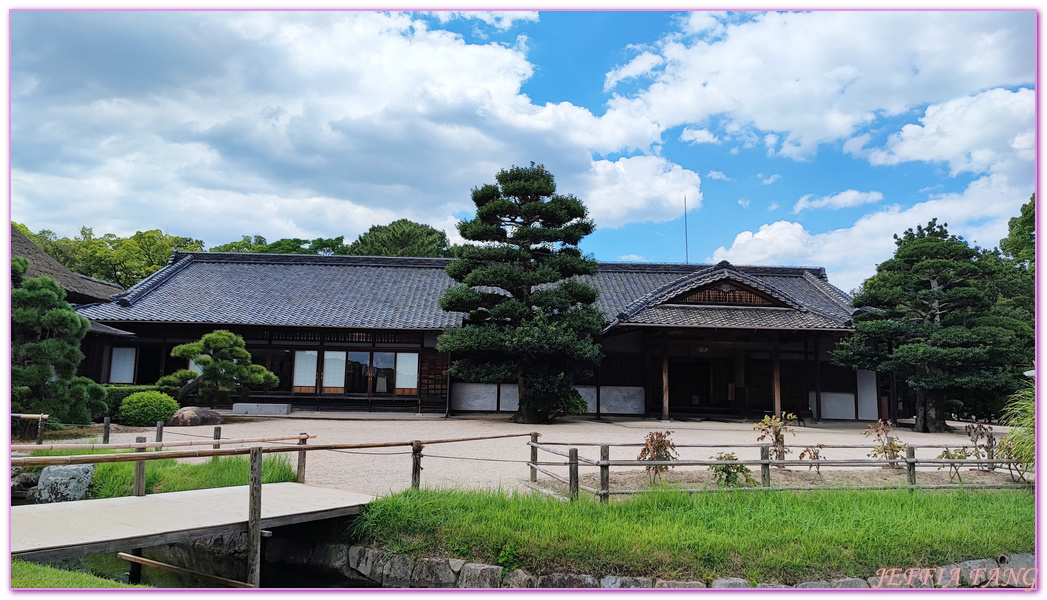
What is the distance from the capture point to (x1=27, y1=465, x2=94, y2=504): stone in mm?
8352

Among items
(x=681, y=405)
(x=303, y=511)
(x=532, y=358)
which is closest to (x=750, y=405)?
(x=681, y=405)

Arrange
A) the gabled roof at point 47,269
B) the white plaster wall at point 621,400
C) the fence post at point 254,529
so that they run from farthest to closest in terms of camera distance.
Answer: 1. the white plaster wall at point 621,400
2. the gabled roof at point 47,269
3. the fence post at point 254,529

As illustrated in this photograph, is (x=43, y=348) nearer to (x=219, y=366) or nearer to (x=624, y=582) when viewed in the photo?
(x=219, y=366)

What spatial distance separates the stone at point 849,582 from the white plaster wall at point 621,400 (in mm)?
13226

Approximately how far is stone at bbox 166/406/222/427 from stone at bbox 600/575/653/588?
421 inches

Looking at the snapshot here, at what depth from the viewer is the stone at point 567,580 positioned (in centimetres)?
529

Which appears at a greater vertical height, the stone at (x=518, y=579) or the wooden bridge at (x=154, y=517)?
the wooden bridge at (x=154, y=517)

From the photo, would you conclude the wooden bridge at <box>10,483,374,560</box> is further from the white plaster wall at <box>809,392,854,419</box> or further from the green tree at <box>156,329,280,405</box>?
the white plaster wall at <box>809,392,854,419</box>

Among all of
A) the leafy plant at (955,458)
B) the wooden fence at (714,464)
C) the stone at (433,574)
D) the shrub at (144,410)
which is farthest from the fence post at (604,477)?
the shrub at (144,410)

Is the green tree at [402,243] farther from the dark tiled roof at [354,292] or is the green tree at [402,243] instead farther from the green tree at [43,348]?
the green tree at [43,348]

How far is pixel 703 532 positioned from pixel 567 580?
120 centimetres

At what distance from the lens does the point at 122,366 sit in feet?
58.8

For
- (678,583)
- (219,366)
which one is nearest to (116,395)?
(219,366)

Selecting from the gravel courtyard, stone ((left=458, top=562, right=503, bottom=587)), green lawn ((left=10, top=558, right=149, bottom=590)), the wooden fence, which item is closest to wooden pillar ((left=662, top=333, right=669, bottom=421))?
the gravel courtyard
